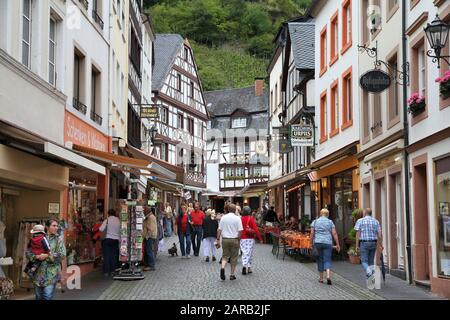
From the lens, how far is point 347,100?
23.3m

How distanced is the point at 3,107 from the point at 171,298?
13.5 feet

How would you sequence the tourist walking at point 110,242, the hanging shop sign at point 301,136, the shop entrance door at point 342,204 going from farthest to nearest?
the hanging shop sign at point 301,136
the shop entrance door at point 342,204
the tourist walking at point 110,242

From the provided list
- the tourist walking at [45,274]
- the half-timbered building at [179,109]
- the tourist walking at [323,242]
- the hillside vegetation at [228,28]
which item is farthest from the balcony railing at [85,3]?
the hillside vegetation at [228,28]

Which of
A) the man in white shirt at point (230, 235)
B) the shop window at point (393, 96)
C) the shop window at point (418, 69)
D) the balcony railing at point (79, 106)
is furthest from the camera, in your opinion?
the balcony railing at point (79, 106)

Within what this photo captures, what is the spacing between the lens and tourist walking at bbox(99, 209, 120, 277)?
1641 cm

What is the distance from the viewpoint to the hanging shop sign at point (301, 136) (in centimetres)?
2720

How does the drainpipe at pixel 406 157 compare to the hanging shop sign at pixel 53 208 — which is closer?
the hanging shop sign at pixel 53 208

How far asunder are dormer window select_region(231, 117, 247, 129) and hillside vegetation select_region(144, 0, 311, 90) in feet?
78.1

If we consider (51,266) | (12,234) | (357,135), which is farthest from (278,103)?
(51,266)

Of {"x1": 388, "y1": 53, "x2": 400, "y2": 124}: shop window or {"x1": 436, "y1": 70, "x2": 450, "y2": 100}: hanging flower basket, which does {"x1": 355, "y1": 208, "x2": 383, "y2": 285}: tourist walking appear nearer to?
{"x1": 436, "y1": 70, "x2": 450, "y2": 100}: hanging flower basket

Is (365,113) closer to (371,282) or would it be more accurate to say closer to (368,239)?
(368,239)

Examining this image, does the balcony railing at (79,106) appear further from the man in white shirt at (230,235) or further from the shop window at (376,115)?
the shop window at (376,115)

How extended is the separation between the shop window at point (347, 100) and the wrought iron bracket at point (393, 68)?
6.81ft

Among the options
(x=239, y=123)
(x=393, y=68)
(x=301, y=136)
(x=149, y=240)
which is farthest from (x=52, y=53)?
(x=239, y=123)
